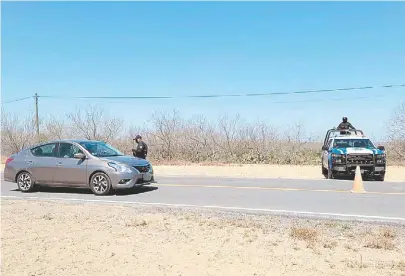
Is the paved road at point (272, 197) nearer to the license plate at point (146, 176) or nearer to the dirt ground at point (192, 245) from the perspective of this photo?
the license plate at point (146, 176)

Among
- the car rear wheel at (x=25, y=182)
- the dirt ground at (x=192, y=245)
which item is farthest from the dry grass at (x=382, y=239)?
the car rear wheel at (x=25, y=182)

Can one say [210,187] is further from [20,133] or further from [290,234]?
[20,133]

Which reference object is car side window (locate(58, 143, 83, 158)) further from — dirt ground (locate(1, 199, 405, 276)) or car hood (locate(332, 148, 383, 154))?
car hood (locate(332, 148, 383, 154))

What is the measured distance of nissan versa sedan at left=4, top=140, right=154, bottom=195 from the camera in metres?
11.7

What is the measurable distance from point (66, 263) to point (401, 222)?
5.96 meters

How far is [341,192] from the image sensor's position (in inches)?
478

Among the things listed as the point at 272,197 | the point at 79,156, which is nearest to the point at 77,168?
the point at 79,156

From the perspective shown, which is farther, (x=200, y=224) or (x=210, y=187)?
(x=210, y=187)

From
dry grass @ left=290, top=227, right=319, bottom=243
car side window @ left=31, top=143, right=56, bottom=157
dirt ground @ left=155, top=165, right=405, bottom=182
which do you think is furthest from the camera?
dirt ground @ left=155, top=165, right=405, bottom=182

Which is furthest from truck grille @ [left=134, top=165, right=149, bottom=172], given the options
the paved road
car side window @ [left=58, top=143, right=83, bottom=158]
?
car side window @ [left=58, top=143, right=83, bottom=158]

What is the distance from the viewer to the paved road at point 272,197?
9312 mm

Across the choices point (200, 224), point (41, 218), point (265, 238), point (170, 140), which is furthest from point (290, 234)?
point (170, 140)

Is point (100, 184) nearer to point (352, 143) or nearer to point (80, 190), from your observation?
point (80, 190)

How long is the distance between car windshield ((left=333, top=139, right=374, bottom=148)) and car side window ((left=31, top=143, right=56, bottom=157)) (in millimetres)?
10838
